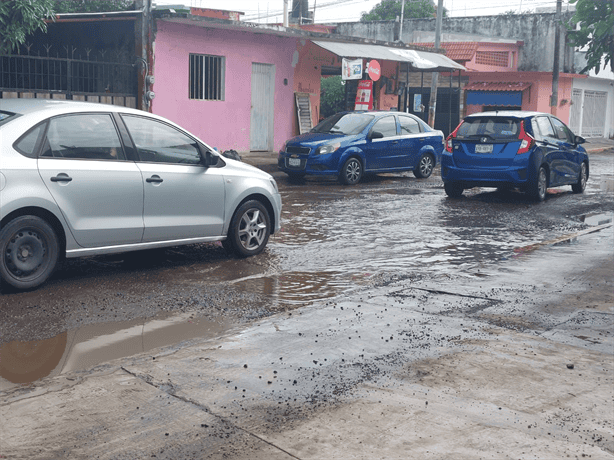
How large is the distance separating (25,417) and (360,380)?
206cm

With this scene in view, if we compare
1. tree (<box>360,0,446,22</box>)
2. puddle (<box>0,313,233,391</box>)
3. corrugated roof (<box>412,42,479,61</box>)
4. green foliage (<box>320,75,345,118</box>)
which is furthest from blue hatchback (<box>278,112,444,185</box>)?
tree (<box>360,0,446,22</box>)

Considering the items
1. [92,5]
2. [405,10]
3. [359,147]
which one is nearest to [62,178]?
[359,147]

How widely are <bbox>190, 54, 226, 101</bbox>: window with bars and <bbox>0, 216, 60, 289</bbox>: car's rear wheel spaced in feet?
50.4

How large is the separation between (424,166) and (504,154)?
5.30 m

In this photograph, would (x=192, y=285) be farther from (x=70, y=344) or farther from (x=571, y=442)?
(x=571, y=442)

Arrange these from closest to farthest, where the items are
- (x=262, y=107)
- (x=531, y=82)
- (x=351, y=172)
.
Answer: (x=351, y=172) < (x=262, y=107) < (x=531, y=82)

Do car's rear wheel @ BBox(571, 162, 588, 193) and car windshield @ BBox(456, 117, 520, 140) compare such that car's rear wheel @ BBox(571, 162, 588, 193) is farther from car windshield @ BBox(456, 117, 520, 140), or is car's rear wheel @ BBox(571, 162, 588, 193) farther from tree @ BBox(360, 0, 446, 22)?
tree @ BBox(360, 0, 446, 22)

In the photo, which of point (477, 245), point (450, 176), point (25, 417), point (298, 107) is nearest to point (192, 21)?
point (298, 107)

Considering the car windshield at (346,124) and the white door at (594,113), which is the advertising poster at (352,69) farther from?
the white door at (594,113)

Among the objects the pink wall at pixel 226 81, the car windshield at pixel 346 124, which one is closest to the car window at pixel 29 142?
the car windshield at pixel 346 124

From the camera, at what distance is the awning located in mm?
25188

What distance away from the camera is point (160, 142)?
8477 mm

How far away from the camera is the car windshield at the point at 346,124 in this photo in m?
18.8

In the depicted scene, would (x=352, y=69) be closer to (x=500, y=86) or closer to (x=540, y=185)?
(x=540, y=185)
